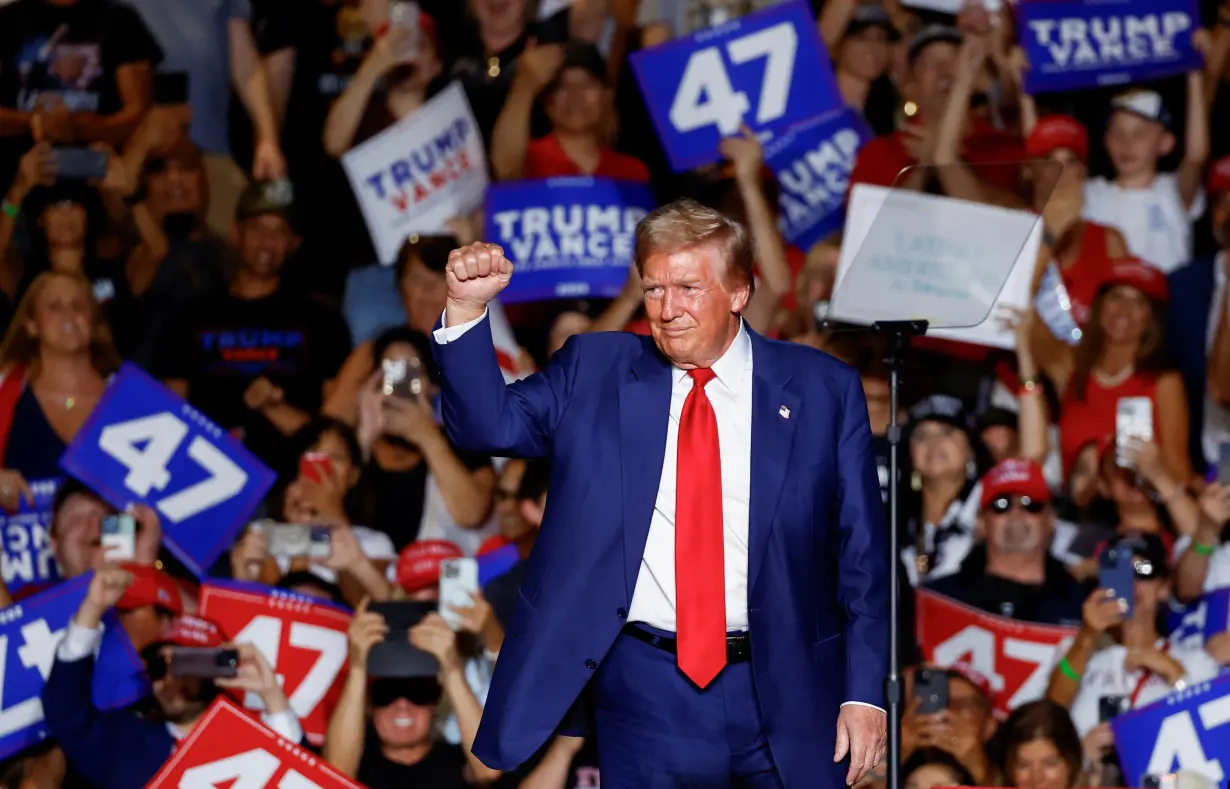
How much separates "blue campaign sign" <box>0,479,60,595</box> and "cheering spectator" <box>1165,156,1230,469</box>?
3494 mm

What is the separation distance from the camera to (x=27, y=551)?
526cm

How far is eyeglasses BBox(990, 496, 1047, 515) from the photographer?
5.16 meters

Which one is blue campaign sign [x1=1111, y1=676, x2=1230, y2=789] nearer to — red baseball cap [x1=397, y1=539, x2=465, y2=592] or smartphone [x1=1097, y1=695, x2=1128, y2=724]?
smartphone [x1=1097, y1=695, x2=1128, y2=724]

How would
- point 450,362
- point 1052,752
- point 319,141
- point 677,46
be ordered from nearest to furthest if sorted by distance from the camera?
point 450,362 < point 1052,752 < point 677,46 < point 319,141

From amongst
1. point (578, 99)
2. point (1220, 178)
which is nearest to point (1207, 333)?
point (1220, 178)

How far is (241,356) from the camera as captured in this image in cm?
589

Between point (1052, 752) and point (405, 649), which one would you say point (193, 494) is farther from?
point (1052, 752)

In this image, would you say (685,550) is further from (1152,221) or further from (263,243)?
(1152,221)

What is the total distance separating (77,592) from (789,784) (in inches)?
104

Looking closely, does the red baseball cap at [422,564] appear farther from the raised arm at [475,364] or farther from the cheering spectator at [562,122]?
the raised arm at [475,364]

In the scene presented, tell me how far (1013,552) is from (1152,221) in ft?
5.29

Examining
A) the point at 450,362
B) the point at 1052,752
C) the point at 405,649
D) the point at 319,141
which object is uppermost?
the point at 450,362

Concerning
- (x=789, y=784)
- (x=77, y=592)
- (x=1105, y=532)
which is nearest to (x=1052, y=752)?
(x=1105, y=532)

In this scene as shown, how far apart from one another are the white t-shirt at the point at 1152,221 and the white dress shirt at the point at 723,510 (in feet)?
12.8
